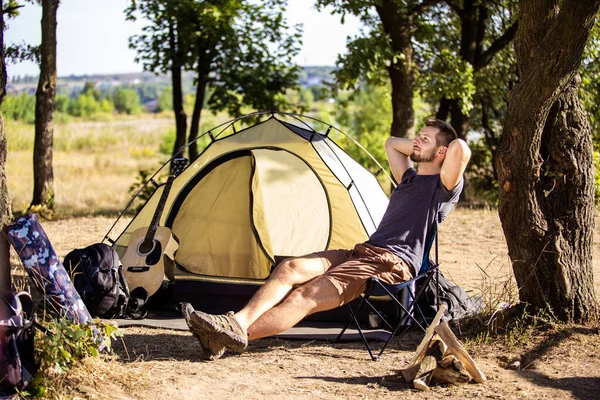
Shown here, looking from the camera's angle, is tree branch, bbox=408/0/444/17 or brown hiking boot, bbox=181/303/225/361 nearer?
brown hiking boot, bbox=181/303/225/361

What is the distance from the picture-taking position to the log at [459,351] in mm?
4133

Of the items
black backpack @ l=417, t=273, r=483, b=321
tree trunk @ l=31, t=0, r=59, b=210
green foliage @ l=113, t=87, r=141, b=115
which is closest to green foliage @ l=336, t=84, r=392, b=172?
tree trunk @ l=31, t=0, r=59, b=210

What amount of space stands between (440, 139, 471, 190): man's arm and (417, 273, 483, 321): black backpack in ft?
2.51

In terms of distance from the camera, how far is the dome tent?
6.29 meters

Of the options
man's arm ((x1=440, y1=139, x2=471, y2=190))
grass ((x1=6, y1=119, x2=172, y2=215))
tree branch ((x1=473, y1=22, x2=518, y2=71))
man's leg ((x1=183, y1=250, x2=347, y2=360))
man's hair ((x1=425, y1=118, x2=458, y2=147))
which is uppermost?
tree branch ((x1=473, y1=22, x2=518, y2=71))

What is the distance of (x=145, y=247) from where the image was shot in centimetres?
615

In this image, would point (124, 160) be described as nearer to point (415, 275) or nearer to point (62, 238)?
point (62, 238)

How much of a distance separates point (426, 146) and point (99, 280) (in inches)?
91.0

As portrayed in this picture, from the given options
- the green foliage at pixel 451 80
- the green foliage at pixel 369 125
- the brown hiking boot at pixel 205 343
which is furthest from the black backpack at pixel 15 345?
the green foliage at pixel 369 125

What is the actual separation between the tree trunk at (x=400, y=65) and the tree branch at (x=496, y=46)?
148 cm

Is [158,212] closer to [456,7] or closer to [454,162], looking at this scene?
[454,162]

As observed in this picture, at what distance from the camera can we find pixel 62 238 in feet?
30.1

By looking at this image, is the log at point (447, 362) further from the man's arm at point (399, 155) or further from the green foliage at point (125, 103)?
the green foliage at point (125, 103)

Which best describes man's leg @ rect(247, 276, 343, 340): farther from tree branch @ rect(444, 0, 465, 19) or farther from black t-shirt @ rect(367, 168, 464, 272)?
→ tree branch @ rect(444, 0, 465, 19)
